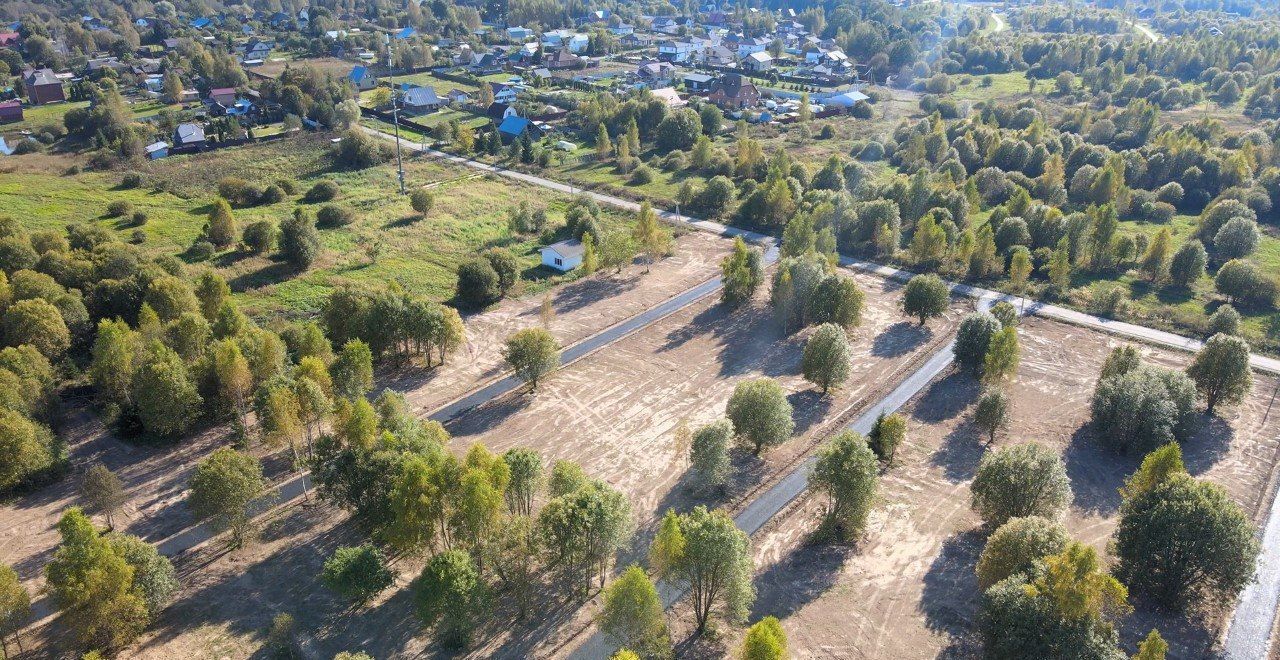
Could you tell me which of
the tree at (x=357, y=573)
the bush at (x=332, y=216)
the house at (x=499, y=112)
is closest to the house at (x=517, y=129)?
the house at (x=499, y=112)

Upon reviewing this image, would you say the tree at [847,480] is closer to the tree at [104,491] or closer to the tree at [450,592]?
the tree at [450,592]

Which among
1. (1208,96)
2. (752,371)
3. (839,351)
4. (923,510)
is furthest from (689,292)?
(1208,96)

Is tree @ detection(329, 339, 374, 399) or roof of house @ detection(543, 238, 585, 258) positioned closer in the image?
tree @ detection(329, 339, 374, 399)

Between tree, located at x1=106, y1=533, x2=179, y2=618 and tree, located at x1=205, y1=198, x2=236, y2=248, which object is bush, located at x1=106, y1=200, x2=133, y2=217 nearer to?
tree, located at x1=205, y1=198, x2=236, y2=248

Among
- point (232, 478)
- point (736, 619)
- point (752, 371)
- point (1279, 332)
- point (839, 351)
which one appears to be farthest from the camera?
point (1279, 332)

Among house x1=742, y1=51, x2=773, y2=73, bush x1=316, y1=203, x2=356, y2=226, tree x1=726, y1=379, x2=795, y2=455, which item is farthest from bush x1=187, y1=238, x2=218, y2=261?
house x1=742, y1=51, x2=773, y2=73

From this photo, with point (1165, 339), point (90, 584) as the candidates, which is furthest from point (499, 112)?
point (90, 584)

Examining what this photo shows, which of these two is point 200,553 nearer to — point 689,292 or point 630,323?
point 630,323

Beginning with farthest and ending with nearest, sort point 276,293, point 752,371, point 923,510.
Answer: point 276,293
point 752,371
point 923,510
